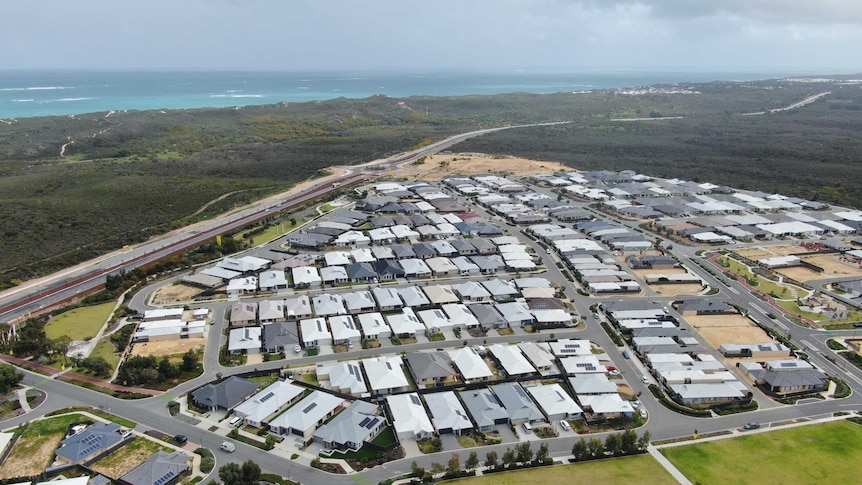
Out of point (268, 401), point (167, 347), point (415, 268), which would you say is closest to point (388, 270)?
point (415, 268)

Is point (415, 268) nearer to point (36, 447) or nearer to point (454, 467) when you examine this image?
point (454, 467)

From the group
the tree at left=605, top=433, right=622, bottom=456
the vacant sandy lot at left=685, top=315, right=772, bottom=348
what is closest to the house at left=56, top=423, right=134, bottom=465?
the tree at left=605, top=433, right=622, bottom=456

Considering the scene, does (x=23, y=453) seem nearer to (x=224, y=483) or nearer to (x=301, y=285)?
(x=224, y=483)

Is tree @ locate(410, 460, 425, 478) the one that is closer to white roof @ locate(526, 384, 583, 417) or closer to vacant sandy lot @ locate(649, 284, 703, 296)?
white roof @ locate(526, 384, 583, 417)

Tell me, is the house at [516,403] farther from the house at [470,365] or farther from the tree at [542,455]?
the tree at [542,455]

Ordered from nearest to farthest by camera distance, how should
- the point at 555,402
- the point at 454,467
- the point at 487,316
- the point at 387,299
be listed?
the point at 454,467, the point at 555,402, the point at 487,316, the point at 387,299

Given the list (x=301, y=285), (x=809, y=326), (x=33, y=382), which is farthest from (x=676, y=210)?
(x=33, y=382)
